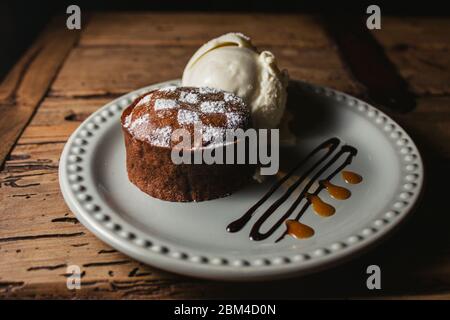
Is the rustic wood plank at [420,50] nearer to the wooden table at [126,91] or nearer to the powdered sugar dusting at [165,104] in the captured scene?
the wooden table at [126,91]

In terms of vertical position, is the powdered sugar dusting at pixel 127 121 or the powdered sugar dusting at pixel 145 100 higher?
the powdered sugar dusting at pixel 145 100

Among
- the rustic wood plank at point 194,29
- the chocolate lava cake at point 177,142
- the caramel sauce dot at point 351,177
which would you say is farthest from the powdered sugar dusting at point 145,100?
the rustic wood plank at point 194,29

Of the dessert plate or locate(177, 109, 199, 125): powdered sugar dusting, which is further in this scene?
locate(177, 109, 199, 125): powdered sugar dusting

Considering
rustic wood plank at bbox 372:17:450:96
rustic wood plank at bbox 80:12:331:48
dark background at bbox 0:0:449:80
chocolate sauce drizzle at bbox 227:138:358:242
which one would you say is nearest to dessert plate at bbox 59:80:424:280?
chocolate sauce drizzle at bbox 227:138:358:242

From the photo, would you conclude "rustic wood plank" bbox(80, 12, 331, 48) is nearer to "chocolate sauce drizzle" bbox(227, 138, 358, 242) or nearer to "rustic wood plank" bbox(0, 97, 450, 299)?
"chocolate sauce drizzle" bbox(227, 138, 358, 242)

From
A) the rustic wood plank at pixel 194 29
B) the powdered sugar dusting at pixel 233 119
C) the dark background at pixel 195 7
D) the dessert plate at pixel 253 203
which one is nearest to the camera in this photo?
the dessert plate at pixel 253 203

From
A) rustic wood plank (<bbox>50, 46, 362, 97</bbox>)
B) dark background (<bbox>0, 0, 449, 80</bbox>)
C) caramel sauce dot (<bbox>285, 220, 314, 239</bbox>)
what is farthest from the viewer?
dark background (<bbox>0, 0, 449, 80</bbox>)

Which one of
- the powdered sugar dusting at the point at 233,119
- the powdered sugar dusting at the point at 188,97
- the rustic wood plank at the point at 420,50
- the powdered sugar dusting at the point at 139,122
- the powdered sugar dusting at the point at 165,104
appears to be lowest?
the rustic wood plank at the point at 420,50
